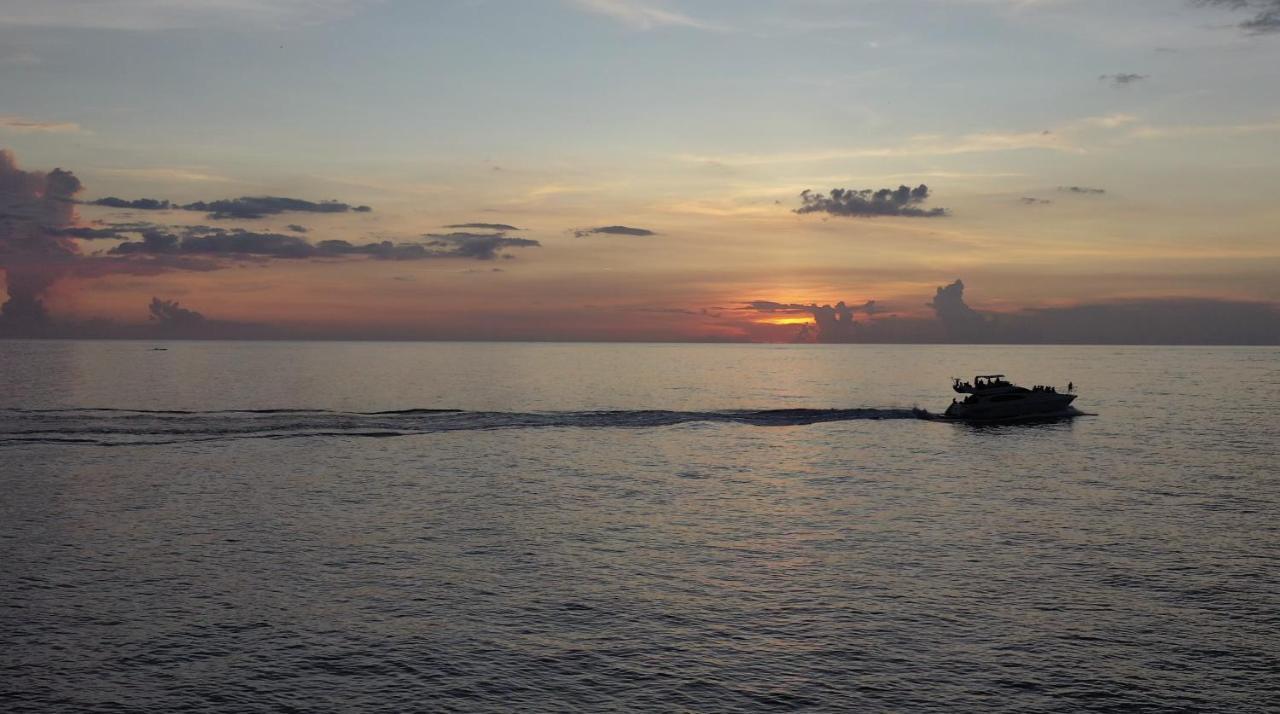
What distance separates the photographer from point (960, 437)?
11400 cm

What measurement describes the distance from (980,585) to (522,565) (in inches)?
956

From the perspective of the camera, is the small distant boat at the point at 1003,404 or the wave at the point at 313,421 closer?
the wave at the point at 313,421

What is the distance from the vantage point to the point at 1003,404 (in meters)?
129

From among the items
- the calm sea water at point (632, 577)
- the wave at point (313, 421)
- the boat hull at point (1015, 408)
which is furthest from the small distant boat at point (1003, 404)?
the calm sea water at point (632, 577)

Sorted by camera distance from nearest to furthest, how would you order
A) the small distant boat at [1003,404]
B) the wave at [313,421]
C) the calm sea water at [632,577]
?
the calm sea water at [632,577] → the wave at [313,421] → the small distant boat at [1003,404]

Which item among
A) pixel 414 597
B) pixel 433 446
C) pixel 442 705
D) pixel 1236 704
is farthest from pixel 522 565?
pixel 433 446

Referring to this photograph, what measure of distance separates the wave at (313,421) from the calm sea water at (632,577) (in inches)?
222

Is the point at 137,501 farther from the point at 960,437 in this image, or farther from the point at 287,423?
the point at 960,437


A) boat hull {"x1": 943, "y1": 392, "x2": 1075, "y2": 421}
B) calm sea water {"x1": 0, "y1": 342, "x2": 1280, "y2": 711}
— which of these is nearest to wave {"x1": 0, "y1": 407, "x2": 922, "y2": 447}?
calm sea water {"x1": 0, "y1": 342, "x2": 1280, "y2": 711}

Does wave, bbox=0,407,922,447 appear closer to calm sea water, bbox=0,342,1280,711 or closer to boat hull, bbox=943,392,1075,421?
calm sea water, bbox=0,342,1280,711

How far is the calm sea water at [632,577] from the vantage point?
3173 centimetres

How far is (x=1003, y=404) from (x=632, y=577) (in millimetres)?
99985

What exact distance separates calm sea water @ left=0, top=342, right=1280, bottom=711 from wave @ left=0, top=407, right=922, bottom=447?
5642mm

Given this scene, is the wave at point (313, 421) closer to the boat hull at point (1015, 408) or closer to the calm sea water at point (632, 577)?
the calm sea water at point (632, 577)
